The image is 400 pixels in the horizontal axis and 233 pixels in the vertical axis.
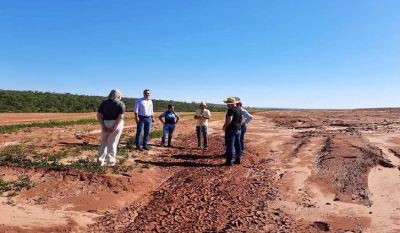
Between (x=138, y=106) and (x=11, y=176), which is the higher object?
(x=138, y=106)

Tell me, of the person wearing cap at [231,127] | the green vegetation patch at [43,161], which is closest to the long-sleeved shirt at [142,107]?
the green vegetation patch at [43,161]

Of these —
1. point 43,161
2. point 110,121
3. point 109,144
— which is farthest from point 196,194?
point 43,161

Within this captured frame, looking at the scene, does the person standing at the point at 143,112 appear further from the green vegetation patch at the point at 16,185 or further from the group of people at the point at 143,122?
the green vegetation patch at the point at 16,185

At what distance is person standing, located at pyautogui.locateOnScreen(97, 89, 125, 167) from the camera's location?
6.45 metres

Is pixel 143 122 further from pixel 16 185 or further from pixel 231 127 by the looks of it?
pixel 16 185

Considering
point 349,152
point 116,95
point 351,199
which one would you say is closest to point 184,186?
point 116,95

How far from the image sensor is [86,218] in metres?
4.37

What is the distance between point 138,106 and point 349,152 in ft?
21.6

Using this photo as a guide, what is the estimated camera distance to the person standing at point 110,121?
645cm

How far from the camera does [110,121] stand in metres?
6.50

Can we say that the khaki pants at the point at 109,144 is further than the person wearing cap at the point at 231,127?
No

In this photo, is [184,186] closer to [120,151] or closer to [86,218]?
[86,218]

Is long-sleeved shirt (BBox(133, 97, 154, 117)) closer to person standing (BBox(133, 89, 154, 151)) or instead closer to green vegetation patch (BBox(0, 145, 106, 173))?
person standing (BBox(133, 89, 154, 151))

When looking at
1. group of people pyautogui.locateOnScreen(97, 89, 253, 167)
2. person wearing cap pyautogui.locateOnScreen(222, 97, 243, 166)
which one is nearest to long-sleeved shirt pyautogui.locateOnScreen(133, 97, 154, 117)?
group of people pyautogui.locateOnScreen(97, 89, 253, 167)
